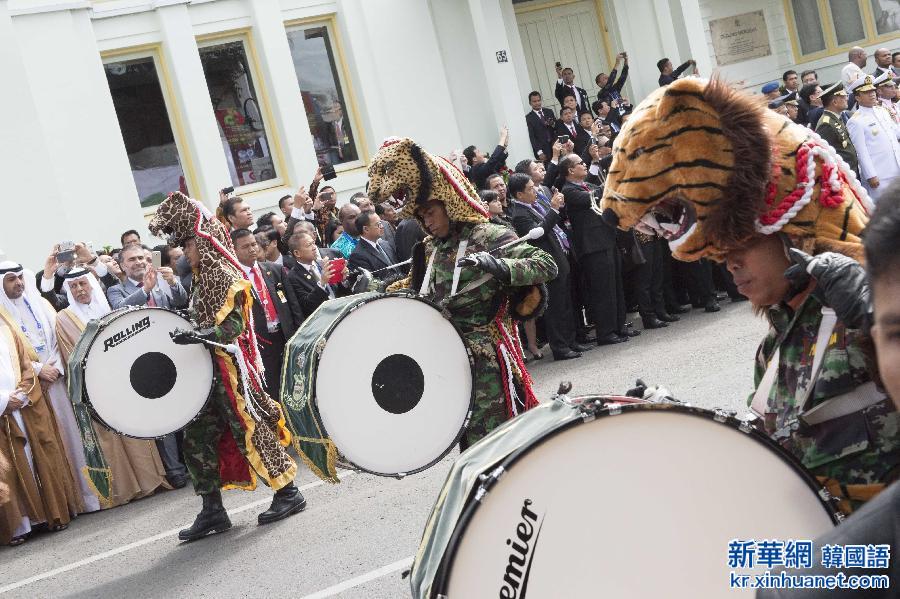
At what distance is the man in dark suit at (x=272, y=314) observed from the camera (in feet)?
30.0

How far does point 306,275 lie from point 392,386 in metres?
4.65

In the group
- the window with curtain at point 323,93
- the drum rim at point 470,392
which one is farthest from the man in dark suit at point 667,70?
the drum rim at point 470,392

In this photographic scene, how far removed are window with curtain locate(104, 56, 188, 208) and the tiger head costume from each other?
37.6ft

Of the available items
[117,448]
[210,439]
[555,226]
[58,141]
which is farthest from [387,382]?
[58,141]

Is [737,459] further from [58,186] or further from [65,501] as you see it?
[58,186]

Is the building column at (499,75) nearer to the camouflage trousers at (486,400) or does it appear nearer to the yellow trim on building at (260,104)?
the yellow trim on building at (260,104)

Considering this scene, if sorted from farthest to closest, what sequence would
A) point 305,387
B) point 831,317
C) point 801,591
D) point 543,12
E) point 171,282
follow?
point 543,12 < point 171,282 < point 305,387 < point 831,317 < point 801,591

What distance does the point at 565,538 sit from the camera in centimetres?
249

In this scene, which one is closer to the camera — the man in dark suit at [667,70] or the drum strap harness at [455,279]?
the drum strap harness at [455,279]

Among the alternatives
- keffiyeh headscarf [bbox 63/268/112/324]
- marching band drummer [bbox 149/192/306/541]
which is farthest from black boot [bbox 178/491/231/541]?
keffiyeh headscarf [bbox 63/268/112/324]

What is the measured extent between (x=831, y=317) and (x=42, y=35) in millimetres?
11535

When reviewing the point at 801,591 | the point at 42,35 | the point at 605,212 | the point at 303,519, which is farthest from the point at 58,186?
the point at 801,591

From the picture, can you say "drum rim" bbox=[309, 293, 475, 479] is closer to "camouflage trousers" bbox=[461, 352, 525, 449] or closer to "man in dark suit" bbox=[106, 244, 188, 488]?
"camouflage trousers" bbox=[461, 352, 525, 449]

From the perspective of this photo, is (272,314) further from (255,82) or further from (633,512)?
(633,512)
